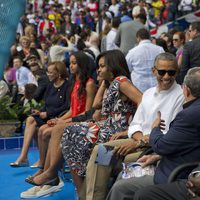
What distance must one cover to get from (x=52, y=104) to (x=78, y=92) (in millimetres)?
819

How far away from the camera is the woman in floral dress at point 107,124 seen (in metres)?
4.79

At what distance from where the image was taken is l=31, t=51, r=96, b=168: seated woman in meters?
5.77

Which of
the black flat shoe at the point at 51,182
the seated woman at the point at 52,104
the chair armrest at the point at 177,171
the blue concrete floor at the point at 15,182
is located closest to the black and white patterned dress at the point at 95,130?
the black flat shoe at the point at 51,182

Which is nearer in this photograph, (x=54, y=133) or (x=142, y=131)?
(x=142, y=131)

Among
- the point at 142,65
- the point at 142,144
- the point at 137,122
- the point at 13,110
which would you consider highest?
the point at 142,65

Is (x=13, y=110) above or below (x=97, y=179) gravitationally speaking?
below

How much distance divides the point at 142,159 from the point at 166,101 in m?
0.57

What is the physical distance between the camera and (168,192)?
3.35 meters

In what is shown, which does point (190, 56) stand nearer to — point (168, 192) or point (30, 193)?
point (30, 193)

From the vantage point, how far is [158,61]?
4359 mm

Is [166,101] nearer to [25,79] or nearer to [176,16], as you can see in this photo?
[25,79]

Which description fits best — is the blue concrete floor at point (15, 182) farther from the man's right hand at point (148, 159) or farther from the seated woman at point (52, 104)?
the man's right hand at point (148, 159)

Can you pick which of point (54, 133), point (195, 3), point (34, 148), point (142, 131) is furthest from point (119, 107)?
point (195, 3)

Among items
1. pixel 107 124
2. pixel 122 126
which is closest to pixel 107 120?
pixel 107 124
